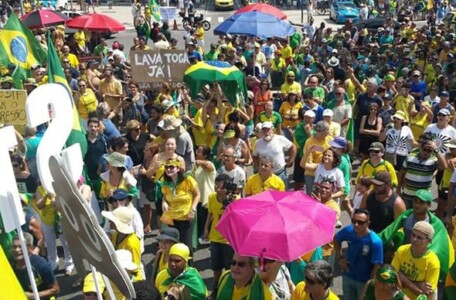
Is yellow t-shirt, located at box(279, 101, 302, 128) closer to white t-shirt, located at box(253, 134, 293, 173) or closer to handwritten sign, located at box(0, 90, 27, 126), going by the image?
white t-shirt, located at box(253, 134, 293, 173)

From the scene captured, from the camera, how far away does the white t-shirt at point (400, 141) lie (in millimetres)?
8539

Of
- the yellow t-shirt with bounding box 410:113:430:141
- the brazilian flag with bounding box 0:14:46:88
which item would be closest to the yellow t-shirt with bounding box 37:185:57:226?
the brazilian flag with bounding box 0:14:46:88

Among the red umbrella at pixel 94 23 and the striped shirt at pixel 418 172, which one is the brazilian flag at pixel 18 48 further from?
the striped shirt at pixel 418 172

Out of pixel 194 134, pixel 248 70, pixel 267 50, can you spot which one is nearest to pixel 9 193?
pixel 194 134

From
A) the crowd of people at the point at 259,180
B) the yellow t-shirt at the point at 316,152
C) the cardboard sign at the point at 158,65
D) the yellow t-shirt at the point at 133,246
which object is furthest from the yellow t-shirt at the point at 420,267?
the cardboard sign at the point at 158,65

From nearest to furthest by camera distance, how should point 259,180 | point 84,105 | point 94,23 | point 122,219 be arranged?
point 122,219
point 259,180
point 84,105
point 94,23

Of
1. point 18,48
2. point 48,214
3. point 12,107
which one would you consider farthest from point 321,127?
point 18,48

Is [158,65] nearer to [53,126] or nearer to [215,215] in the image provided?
[215,215]

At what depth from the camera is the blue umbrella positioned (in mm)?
12492

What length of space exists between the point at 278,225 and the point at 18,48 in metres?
7.33

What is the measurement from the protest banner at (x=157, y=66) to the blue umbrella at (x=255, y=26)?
3016 millimetres

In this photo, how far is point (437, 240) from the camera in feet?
17.4

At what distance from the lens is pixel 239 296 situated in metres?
4.62

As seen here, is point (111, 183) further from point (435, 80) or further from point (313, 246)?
point (435, 80)
